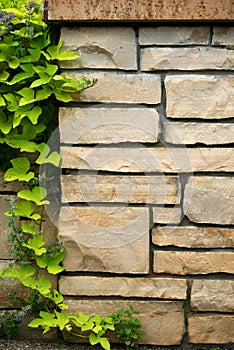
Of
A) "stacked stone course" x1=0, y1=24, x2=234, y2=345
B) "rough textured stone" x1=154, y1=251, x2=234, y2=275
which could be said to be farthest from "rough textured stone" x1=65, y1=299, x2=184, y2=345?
"rough textured stone" x1=154, y1=251, x2=234, y2=275

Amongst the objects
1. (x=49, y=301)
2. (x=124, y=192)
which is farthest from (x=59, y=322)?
(x=124, y=192)

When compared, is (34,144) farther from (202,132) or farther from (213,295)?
(213,295)

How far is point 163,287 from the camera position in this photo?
2348 mm

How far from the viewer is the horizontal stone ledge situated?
2.27m

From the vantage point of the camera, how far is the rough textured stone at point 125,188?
229 centimetres

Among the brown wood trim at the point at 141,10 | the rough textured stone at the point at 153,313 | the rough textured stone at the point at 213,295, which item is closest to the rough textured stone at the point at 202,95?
the brown wood trim at the point at 141,10

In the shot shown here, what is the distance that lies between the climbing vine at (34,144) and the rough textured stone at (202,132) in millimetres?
401

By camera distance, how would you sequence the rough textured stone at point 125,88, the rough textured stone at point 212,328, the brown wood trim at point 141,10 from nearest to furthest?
the brown wood trim at point 141,10 < the rough textured stone at point 125,88 < the rough textured stone at point 212,328

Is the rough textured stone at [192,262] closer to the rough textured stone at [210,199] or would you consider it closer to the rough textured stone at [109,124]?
the rough textured stone at [210,199]

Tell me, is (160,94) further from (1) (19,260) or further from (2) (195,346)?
(2) (195,346)

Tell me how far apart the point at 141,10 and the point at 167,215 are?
0.83 metres

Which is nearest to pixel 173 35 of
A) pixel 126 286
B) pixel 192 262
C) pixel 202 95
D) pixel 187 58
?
pixel 187 58

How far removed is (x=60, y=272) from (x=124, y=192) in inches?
18.1

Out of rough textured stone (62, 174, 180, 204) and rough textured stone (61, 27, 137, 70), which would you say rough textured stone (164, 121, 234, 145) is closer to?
rough textured stone (62, 174, 180, 204)
